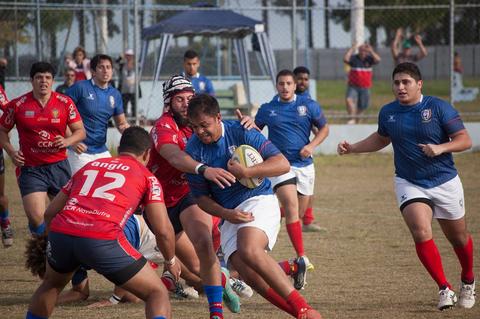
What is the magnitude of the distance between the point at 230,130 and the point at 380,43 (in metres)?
42.8

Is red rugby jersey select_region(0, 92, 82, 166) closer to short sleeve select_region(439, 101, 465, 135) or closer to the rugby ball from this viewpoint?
the rugby ball

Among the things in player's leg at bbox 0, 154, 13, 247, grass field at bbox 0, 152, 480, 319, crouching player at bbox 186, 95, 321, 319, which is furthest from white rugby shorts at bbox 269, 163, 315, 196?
crouching player at bbox 186, 95, 321, 319

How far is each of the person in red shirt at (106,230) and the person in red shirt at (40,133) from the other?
3672 mm

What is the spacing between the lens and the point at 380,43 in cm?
4816

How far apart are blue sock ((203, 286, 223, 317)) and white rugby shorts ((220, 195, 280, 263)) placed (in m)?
0.34

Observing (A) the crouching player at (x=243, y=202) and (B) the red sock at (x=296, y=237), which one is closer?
(A) the crouching player at (x=243, y=202)

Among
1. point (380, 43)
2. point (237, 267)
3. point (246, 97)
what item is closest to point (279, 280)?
point (237, 267)

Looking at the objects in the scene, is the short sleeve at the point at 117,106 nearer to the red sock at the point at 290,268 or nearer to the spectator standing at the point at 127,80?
the red sock at the point at 290,268

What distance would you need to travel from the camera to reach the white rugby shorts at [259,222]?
21.0 feet

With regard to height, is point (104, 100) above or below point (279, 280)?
above

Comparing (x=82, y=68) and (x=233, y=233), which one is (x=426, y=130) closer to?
(x=233, y=233)

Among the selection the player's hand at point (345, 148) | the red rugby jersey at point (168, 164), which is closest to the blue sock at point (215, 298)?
the red rugby jersey at point (168, 164)

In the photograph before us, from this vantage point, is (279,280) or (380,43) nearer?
(279,280)

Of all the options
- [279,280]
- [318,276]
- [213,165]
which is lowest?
[318,276]
